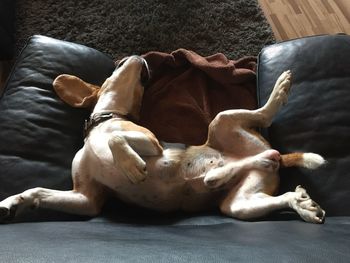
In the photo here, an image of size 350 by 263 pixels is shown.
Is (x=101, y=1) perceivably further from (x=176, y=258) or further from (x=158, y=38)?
(x=176, y=258)

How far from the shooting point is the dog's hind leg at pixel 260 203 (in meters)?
1.53

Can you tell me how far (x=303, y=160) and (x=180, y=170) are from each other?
46 centimetres

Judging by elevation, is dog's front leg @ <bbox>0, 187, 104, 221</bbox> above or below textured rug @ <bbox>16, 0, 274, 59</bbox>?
below

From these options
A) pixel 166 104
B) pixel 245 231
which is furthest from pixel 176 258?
pixel 166 104

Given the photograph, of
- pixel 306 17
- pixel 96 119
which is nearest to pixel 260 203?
pixel 96 119

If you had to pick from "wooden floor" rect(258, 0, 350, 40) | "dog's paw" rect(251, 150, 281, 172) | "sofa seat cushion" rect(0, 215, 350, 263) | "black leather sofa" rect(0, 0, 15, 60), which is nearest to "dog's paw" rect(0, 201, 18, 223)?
"sofa seat cushion" rect(0, 215, 350, 263)

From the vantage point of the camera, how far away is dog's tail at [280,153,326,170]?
171 cm

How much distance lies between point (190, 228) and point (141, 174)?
0.81ft

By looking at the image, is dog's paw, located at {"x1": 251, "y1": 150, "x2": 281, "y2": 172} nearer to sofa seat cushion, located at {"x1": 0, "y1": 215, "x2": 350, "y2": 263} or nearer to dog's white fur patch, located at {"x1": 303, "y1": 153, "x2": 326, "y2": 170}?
dog's white fur patch, located at {"x1": 303, "y1": 153, "x2": 326, "y2": 170}

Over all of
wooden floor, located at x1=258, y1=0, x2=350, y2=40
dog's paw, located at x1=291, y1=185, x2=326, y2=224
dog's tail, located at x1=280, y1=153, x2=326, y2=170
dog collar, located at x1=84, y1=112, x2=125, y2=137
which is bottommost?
dog's paw, located at x1=291, y1=185, x2=326, y2=224

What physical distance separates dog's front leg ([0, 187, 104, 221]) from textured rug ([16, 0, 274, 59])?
1130 mm

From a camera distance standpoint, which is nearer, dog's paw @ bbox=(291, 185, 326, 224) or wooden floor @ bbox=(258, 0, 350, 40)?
dog's paw @ bbox=(291, 185, 326, 224)

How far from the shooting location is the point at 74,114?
6.87 ft

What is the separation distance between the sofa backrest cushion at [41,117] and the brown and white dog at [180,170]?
13 centimetres
